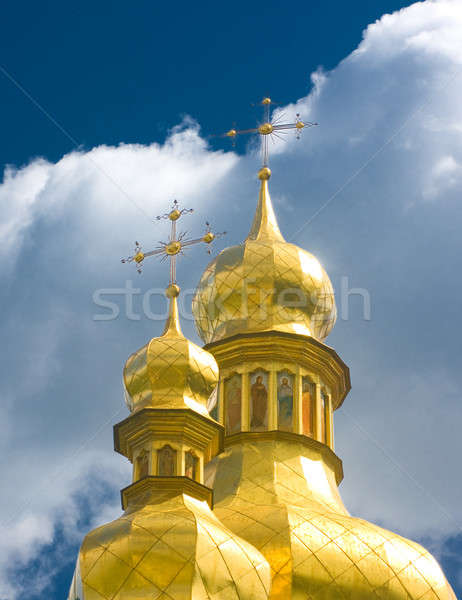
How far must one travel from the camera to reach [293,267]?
1521 inches

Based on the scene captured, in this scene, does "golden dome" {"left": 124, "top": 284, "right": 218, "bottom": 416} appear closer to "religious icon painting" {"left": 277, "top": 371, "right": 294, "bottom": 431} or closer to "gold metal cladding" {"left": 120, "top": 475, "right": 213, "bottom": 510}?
"gold metal cladding" {"left": 120, "top": 475, "right": 213, "bottom": 510}

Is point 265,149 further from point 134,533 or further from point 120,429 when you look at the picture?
point 134,533

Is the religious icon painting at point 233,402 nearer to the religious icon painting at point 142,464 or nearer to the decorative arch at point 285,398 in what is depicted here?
the decorative arch at point 285,398

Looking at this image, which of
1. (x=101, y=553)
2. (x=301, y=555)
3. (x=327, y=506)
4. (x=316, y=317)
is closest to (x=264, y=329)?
(x=316, y=317)

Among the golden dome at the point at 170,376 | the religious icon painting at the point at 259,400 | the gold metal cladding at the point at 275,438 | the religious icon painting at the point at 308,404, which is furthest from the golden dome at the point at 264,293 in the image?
the golden dome at the point at 170,376

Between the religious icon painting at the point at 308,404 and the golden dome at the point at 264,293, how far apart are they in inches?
47.3

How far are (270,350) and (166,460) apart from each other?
5927 millimetres

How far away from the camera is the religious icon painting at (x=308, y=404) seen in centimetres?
3678

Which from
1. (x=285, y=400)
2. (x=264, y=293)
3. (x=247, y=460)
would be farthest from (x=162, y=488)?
(x=264, y=293)

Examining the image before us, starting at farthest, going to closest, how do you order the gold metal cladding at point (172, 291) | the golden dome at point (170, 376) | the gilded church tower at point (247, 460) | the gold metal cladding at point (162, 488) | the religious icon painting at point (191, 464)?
the gold metal cladding at point (172, 291) < the golden dome at point (170, 376) < the religious icon painting at point (191, 464) < the gold metal cladding at point (162, 488) < the gilded church tower at point (247, 460)

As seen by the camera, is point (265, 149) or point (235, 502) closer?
point (235, 502)

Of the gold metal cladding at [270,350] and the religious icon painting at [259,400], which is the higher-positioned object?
the gold metal cladding at [270,350]

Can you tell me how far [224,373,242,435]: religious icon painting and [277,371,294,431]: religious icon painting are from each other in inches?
35.3

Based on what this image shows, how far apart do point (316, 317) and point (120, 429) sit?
7.91m
